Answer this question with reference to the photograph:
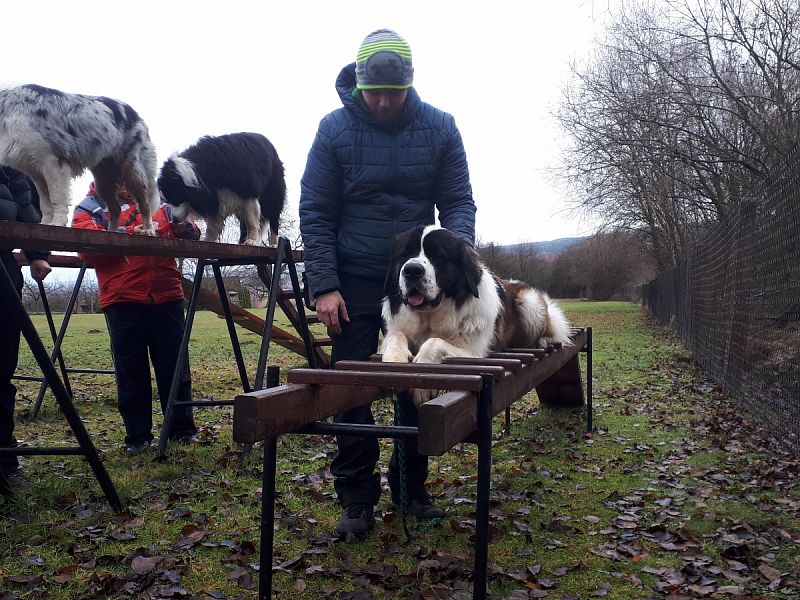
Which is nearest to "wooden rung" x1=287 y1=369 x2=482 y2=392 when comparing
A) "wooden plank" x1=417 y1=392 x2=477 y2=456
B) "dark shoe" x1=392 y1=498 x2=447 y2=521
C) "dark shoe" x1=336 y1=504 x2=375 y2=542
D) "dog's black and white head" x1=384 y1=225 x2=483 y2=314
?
"wooden plank" x1=417 y1=392 x2=477 y2=456

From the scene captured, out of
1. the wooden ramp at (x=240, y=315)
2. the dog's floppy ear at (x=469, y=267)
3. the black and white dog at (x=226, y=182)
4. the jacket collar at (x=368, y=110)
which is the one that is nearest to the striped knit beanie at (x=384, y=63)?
the jacket collar at (x=368, y=110)

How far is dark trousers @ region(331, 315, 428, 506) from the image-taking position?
3533mm

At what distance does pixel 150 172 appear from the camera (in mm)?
5066

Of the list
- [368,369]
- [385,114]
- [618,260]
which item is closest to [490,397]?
[368,369]

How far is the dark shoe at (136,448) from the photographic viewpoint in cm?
515

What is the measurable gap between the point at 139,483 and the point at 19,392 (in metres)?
5.29

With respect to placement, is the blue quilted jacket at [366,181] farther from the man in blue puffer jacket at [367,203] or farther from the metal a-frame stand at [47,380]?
the metal a-frame stand at [47,380]

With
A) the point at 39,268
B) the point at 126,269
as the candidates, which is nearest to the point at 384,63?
Result: the point at 126,269

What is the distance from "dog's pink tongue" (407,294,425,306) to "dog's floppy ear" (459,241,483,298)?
0.33 metres

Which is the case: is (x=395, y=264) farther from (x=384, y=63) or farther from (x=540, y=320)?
(x=540, y=320)

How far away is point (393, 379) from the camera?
2396mm

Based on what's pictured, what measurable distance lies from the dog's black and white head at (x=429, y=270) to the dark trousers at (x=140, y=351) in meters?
2.47

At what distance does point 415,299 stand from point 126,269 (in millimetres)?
2729

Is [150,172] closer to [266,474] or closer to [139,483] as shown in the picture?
[139,483]
